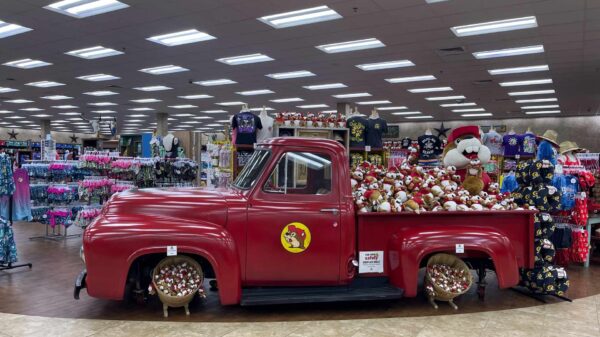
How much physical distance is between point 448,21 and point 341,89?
6.45 meters

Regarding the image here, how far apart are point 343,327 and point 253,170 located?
153cm

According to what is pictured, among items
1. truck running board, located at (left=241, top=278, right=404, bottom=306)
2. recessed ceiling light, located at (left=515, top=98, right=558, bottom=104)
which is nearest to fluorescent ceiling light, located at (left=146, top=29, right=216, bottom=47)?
truck running board, located at (left=241, top=278, right=404, bottom=306)

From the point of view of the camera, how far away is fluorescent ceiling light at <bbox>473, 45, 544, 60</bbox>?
902cm

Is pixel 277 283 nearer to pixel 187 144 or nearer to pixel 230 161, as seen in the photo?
pixel 230 161

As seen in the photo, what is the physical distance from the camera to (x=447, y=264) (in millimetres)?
4156

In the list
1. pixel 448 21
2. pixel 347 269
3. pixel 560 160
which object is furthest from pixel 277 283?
pixel 448 21

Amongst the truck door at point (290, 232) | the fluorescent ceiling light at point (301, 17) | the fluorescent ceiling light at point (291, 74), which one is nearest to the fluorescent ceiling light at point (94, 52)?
the fluorescent ceiling light at point (291, 74)

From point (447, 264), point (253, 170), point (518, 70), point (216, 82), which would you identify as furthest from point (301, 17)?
point (518, 70)

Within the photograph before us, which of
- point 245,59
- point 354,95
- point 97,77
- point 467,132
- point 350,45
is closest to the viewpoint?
point 467,132

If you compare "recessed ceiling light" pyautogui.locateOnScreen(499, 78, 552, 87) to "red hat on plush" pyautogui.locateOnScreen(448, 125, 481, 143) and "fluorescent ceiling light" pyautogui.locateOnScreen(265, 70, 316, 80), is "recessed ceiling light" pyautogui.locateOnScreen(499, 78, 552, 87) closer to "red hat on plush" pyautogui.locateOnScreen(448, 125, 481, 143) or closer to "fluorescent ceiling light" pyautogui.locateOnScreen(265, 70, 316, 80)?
"fluorescent ceiling light" pyautogui.locateOnScreen(265, 70, 316, 80)

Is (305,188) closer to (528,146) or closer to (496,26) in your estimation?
(496,26)

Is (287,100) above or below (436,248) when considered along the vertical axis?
above

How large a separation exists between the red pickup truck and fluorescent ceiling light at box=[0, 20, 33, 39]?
21.0ft

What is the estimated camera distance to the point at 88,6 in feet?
23.7
